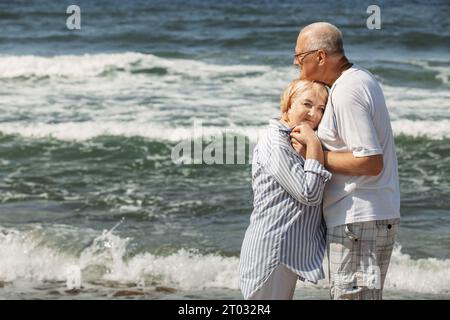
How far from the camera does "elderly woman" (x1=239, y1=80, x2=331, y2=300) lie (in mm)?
3547

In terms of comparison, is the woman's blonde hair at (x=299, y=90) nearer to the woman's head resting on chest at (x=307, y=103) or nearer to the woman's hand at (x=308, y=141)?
the woman's head resting on chest at (x=307, y=103)

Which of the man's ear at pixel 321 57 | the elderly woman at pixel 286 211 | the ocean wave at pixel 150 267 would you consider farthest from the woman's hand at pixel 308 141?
the ocean wave at pixel 150 267

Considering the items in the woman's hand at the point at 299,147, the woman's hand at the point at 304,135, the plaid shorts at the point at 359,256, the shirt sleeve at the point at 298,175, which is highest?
the woman's hand at the point at 304,135

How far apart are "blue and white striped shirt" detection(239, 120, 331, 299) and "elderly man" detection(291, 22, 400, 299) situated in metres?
0.06

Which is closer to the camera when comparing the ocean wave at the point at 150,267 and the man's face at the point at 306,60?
the man's face at the point at 306,60

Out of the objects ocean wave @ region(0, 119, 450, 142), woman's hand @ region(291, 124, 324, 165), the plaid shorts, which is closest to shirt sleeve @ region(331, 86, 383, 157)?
woman's hand @ region(291, 124, 324, 165)

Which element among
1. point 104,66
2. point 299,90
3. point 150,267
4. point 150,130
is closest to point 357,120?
point 299,90

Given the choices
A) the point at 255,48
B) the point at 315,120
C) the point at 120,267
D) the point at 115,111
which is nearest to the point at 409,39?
the point at 255,48

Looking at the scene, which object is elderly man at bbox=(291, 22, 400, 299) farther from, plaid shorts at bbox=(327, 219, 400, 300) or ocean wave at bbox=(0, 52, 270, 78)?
Result: ocean wave at bbox=(0, 52, 270, 78)

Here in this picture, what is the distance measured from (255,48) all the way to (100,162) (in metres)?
11.0

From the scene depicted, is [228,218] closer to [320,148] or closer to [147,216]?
[147,216]

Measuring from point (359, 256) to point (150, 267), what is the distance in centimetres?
412

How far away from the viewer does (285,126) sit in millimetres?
3629

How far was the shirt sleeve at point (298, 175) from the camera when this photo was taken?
349 cm
